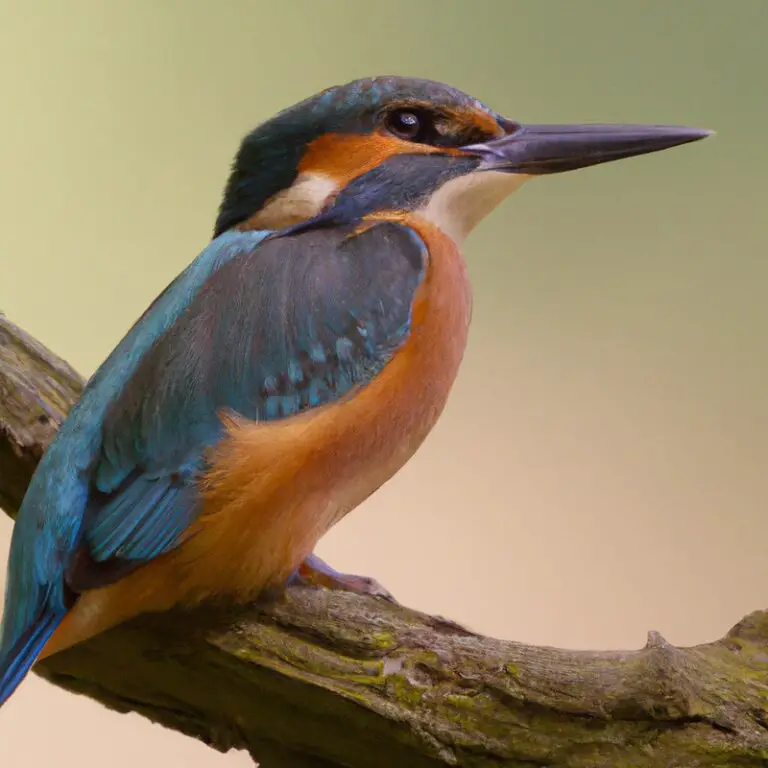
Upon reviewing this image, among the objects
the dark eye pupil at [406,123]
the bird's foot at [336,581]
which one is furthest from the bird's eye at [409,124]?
the bird's foot at [336,581]

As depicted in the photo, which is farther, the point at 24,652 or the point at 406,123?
the point at 406,123

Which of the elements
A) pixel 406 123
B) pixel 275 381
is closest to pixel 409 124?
pixel 406 123

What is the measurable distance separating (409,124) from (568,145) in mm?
189

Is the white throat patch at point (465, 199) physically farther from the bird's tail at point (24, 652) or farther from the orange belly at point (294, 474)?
the bird's tail at point (24, 652)

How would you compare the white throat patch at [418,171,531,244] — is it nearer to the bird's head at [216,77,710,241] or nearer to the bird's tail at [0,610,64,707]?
the bird's head at [216,77,710,241]

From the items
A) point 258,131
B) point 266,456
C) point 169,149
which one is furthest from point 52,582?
point 169,149

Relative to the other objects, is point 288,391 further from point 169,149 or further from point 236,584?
point 169,149

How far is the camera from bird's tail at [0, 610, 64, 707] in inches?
28.9

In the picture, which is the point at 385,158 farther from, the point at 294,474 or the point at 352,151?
the point at 294,474

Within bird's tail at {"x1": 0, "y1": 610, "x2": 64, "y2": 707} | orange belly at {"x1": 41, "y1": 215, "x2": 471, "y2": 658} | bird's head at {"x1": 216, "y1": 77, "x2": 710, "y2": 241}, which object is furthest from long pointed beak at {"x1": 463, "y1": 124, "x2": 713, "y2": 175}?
bird's tail at {"x1": 0, "y1": 610, "x2": 64, "y2": 707}

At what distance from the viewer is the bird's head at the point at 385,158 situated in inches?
33.8

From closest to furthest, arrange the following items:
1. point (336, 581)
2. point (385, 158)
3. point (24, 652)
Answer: point (24, 652), point (385, 158), point (336, 581)

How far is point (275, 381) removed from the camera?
77 centimetres

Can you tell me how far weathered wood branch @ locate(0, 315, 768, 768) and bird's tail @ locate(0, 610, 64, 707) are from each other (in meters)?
0.12
